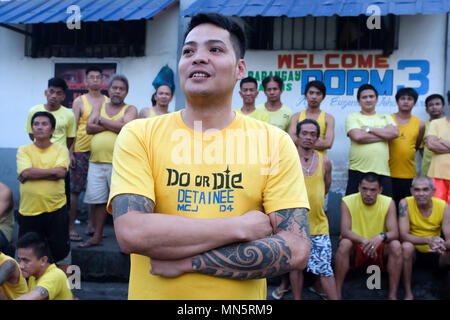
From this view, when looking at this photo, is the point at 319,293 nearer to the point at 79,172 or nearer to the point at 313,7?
the point at 79,172

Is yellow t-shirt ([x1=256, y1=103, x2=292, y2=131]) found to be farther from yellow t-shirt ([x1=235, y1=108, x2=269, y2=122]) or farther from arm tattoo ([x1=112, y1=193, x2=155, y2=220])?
arm tattoo ([x1=112, y1=193, x2=155, y2=220])

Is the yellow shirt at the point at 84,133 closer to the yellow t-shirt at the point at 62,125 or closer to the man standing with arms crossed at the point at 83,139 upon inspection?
the man standing with arms crossed at the point at 83,139

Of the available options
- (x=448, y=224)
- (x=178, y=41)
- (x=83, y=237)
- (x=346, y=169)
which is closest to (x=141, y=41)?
(x=178, y=41)

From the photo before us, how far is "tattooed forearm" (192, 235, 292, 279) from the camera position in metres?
1.87

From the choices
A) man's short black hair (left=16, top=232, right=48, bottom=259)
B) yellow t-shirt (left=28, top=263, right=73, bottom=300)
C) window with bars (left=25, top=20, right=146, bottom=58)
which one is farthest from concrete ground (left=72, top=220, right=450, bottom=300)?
window with bars (left=25, top=20, right=146, bottom=58)

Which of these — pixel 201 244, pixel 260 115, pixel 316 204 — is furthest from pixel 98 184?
pixel 201 244

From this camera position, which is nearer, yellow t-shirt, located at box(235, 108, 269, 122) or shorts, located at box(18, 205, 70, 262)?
shorts, located at box(18, 205, 70, 262)

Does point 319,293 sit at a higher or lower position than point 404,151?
lower

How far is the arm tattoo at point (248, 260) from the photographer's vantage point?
1.87 m

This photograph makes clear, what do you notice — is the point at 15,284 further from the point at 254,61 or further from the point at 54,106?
the point at 254,61

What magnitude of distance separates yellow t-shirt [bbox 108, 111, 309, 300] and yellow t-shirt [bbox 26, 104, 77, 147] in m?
4.31

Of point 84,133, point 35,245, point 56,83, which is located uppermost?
point 56,83

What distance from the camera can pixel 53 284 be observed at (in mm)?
4031

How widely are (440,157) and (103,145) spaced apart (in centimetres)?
415
